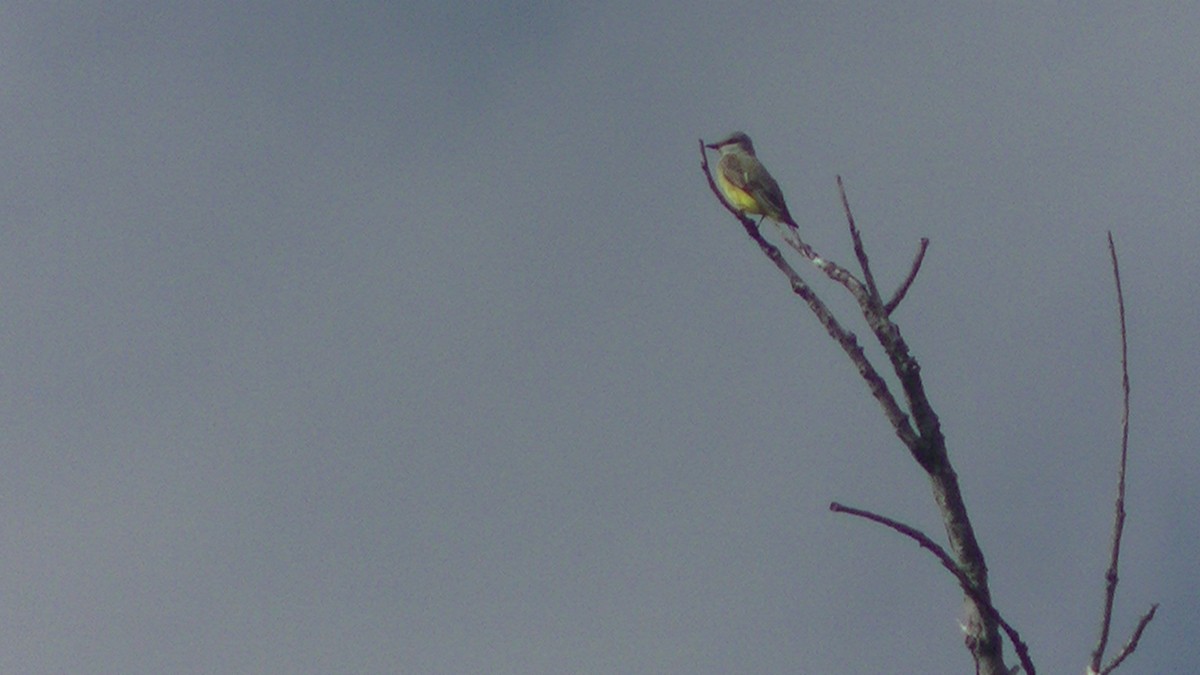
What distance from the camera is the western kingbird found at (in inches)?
719

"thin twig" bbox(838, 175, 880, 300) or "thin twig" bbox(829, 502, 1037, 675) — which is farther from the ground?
"thin twig" bbox(838, 175, 880, 300)

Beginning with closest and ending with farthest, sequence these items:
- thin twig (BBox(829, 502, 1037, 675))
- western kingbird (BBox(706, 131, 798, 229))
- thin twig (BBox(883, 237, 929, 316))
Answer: thin twig (BBox(829, 502, 1037, 675))
thin twig (BBox(883, 237, 929, 316))
western kingbird (BBox(706, 131, 798, 229))

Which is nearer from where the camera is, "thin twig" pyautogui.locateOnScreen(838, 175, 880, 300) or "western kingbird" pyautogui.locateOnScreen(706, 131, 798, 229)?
"thin twig" pyautogui.locateOnScreen(838, 175, 880, 300)

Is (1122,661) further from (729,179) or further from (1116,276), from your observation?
(729,179)

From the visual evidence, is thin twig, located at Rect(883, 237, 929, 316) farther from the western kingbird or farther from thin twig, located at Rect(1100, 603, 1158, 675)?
the western kingbird

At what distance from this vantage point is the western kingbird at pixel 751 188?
18.2m

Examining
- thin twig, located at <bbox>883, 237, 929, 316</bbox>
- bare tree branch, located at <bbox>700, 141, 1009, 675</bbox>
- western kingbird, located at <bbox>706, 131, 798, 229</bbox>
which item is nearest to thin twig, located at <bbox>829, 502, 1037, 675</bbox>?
bare tree branch, located at <bbox>700, 141, 1009, 675</bbox>

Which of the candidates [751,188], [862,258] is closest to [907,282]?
[862,258]

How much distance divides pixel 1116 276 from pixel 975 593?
130 cm

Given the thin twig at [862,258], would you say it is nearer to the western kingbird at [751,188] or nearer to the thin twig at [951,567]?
the thin twig at [951,567]

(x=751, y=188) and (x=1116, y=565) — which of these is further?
(x=751, y=188)

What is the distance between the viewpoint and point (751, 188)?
18.5 meters

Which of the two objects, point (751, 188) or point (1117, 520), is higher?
point (751, 188)

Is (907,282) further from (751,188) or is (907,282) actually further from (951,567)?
(751,188)
